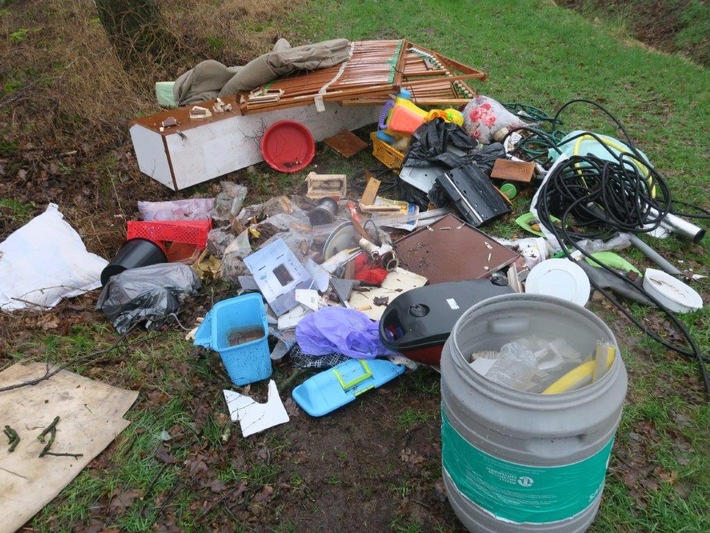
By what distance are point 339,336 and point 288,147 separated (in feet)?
8.77

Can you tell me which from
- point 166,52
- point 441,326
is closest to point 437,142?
point 441,326

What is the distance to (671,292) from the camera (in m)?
3.28

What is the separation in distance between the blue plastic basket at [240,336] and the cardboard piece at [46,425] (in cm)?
59

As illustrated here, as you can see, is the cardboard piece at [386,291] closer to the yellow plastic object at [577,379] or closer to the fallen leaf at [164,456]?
the fallen leaf at [164,456]

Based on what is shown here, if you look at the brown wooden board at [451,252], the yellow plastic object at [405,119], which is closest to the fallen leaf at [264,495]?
the brown wooden board at [451,252]

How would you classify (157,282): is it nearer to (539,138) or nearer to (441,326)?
(441,326)

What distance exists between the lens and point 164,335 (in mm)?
3295

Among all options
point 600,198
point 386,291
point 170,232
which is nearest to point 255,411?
point 386,291

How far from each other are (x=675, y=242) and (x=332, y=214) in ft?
9.12

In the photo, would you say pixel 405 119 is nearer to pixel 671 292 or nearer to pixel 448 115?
pixel 448 115

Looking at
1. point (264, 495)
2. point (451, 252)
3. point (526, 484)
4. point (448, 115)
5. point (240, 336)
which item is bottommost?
point (264, 495)

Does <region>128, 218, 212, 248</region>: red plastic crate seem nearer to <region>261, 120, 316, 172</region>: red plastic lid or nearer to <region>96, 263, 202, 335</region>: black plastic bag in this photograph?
<region>96, 263, 202, 335</region>: black plastic bag

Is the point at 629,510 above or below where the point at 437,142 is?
below

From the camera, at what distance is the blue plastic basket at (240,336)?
2.73 metres
